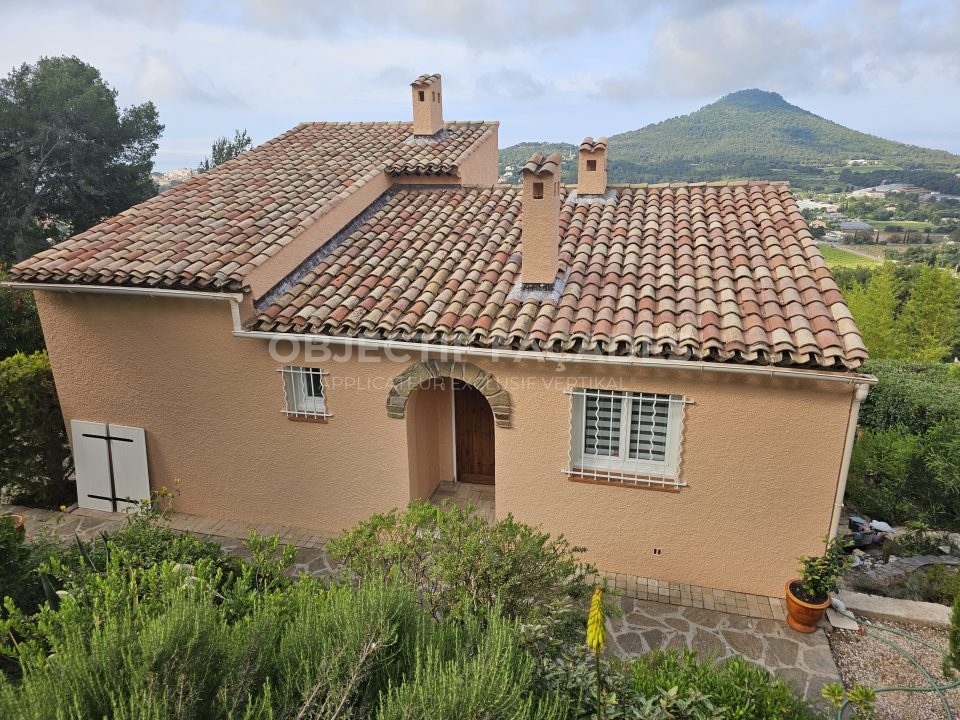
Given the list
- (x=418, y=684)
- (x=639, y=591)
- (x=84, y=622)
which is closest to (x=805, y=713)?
(x=639, y=591)

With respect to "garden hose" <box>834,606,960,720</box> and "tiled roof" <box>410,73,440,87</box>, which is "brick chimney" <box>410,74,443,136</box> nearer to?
"tiled roof" <box>410,73,440,87</box>

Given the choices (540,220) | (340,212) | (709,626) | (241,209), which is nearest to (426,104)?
(340,212)

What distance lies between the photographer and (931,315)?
77.3ft

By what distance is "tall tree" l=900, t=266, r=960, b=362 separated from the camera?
2305cm

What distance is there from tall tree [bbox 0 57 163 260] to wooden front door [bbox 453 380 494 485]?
30664mm

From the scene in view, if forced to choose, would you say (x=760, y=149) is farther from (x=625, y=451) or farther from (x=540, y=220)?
(x=625, y=451)

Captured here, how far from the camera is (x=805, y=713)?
18.3 feet

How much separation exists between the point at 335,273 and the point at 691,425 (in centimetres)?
668

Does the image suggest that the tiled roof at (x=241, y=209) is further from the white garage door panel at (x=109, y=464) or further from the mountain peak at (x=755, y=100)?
the mountain peak at (x=755, y=100)

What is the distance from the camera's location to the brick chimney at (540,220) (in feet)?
29.7

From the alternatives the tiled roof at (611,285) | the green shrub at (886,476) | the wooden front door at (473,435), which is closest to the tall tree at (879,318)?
the green shrub at (886,476)

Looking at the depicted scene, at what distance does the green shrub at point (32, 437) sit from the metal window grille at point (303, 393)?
5.30 meters

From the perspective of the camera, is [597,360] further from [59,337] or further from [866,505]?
[59,337]

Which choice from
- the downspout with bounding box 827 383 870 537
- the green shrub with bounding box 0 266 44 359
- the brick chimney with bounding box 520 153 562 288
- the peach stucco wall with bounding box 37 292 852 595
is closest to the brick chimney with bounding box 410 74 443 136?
the brick chimney with bounding box 520 153 562 288
